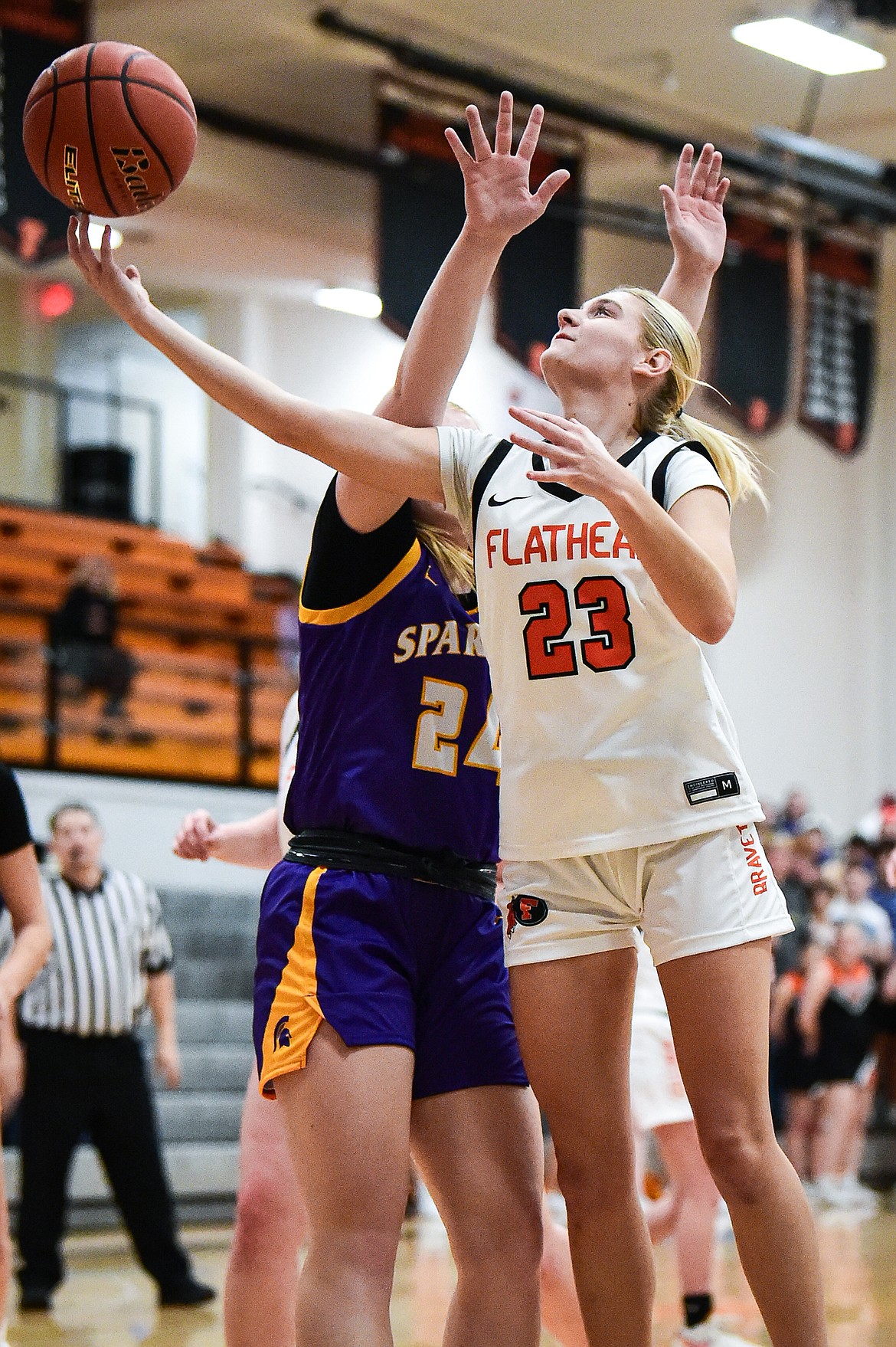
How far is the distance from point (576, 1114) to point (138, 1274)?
5480mm

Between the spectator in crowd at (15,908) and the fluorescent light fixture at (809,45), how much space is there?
8324 mm

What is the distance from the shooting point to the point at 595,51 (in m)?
12.8

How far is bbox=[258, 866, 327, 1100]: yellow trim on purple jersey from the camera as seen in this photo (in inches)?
107

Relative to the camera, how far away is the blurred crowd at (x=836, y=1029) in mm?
Answer: 11109

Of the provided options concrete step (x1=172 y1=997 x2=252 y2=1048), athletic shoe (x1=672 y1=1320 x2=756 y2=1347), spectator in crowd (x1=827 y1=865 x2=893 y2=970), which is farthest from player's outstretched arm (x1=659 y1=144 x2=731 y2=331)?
spectator in crowd (x1=827 y1=865 x2=893 y2=970)

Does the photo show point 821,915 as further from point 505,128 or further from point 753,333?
point 505,128

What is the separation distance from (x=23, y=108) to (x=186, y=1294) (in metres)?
5.74

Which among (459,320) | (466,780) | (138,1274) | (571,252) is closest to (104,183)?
(459,320)

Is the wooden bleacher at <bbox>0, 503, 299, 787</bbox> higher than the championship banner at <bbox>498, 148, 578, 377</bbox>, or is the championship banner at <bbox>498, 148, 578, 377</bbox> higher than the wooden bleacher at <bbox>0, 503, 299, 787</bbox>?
the championship banner at <bbox>498, 148, 578, 377</bbox>

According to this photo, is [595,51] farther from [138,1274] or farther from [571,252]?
[138,1274]

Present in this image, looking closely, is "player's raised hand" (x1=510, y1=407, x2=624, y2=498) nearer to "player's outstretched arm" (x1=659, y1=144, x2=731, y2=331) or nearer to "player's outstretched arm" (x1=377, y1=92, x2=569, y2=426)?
"player's outstretched arm" (x1=377, y1=92, x2=569, y2=426)

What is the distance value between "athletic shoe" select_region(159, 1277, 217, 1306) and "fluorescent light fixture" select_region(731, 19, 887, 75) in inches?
309

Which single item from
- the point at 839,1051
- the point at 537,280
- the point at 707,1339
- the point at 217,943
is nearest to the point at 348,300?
the point at 537,280

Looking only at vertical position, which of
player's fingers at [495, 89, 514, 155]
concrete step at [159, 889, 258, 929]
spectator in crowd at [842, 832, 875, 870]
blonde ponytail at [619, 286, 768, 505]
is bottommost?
concrete step at [159, 889, 258, 929]
